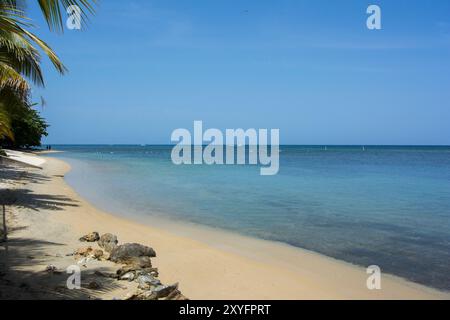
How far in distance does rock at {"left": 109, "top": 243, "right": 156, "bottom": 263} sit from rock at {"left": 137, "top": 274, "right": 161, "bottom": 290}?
1.13 metres

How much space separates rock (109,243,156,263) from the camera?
6867mm

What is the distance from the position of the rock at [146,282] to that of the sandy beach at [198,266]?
0.67 feet

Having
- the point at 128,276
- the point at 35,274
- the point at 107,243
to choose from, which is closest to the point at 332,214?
the point at 107,243

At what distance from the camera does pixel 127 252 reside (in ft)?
23.0

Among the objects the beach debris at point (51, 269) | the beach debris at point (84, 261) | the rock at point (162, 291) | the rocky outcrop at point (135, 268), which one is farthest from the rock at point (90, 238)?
the rock at point (162, 291)

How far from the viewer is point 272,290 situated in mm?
6176

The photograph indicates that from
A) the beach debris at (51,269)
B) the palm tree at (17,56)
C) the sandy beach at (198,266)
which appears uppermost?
the palm tree at (17,56)

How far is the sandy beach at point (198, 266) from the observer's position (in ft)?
18.7

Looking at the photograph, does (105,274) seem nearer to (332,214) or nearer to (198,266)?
(198,266)

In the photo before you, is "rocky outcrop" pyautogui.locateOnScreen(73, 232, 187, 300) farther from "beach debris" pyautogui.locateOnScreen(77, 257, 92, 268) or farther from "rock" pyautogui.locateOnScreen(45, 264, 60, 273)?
"rock" pyautogui.locateOnScreen(45, 264, 60, 273)

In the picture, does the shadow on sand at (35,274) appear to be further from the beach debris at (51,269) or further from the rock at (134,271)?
the rock at (134,271)

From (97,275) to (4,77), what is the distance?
4763mm

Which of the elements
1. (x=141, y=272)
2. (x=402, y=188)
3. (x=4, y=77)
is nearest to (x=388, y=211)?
(x=402, y=188)

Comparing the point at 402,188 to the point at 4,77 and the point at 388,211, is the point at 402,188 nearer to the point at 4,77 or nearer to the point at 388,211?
the point at 388,211
